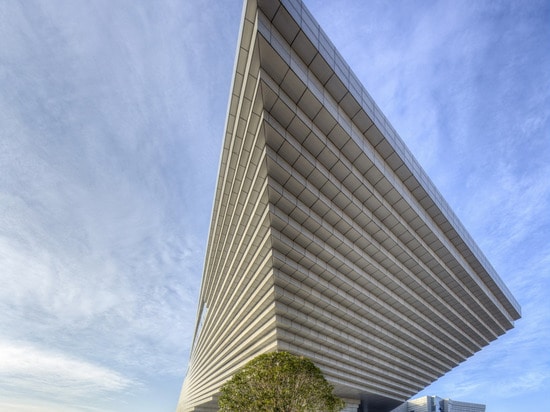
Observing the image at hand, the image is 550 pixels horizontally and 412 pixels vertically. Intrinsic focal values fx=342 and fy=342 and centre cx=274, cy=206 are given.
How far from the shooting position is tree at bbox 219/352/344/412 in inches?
647

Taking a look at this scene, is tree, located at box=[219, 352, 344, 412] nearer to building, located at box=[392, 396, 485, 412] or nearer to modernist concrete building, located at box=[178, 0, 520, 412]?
modernist concrete building, located at box=[178, 0, 520, 412]

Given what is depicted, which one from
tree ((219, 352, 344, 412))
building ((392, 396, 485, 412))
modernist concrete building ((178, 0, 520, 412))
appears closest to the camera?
tree ((219, 352, 344, 412))

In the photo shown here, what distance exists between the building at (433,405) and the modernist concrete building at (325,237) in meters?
77.2

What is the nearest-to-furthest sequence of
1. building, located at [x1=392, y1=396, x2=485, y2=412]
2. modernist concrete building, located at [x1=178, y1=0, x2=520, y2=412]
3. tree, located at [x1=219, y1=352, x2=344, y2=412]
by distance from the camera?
tree, located at [x1=219, y1=352, x2=344, y2=412] → modernist concrete building, located at [x1=178, y1=0, x2=520, y2=412] → building, located at [x1=392, y1=396, x2=485, y2=412]

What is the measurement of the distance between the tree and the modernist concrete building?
846 cm

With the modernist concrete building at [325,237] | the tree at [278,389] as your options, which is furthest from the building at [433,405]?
the tree at [278,389]

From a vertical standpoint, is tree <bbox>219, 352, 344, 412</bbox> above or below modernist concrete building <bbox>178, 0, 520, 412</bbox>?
below

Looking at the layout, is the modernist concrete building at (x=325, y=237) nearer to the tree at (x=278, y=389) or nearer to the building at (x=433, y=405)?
the tree at (x=278, y=389)

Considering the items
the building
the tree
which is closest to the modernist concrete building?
the tree

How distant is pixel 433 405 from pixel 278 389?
119 m

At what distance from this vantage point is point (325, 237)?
25.5 m

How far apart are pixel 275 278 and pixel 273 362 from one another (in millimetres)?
8490

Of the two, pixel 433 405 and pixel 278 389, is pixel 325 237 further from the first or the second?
pixel 433 405

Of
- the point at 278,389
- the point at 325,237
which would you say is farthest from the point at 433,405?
the point at 278,389
